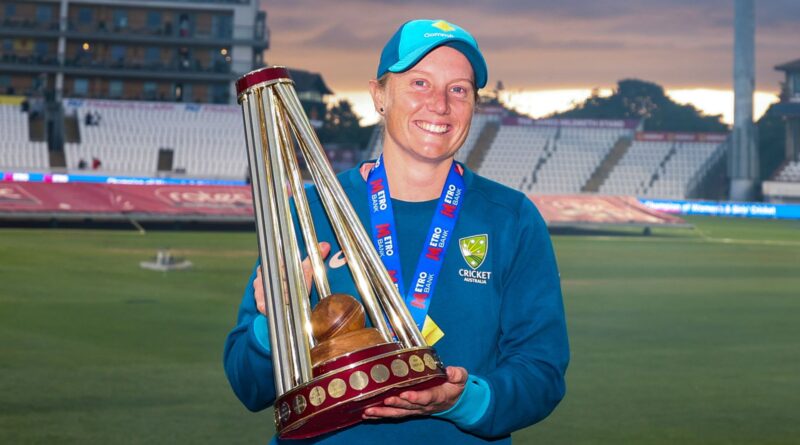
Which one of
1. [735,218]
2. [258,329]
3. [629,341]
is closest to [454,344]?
[258,329]

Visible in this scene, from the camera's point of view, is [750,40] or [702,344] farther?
[750,40]

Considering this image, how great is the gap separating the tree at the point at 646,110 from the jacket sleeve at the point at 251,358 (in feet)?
282

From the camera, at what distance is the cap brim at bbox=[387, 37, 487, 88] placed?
2686mm

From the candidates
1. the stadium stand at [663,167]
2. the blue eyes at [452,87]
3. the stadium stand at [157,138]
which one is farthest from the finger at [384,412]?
the stadium stand at [663,167]

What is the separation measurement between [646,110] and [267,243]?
93.8m

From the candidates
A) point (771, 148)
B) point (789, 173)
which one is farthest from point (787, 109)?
point (771, 148)

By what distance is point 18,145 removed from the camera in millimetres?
55219

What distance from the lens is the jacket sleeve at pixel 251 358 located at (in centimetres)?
262

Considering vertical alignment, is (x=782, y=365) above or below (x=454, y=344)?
below

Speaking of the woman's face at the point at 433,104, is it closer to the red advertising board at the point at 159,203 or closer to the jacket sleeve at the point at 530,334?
the jacket sleeve at the point at 530,334

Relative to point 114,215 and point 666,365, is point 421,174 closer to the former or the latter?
point 666,365

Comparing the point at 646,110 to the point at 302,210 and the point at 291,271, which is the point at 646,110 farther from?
the point at 291,271

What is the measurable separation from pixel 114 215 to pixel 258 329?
2670 cm

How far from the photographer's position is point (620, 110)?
301 feet
